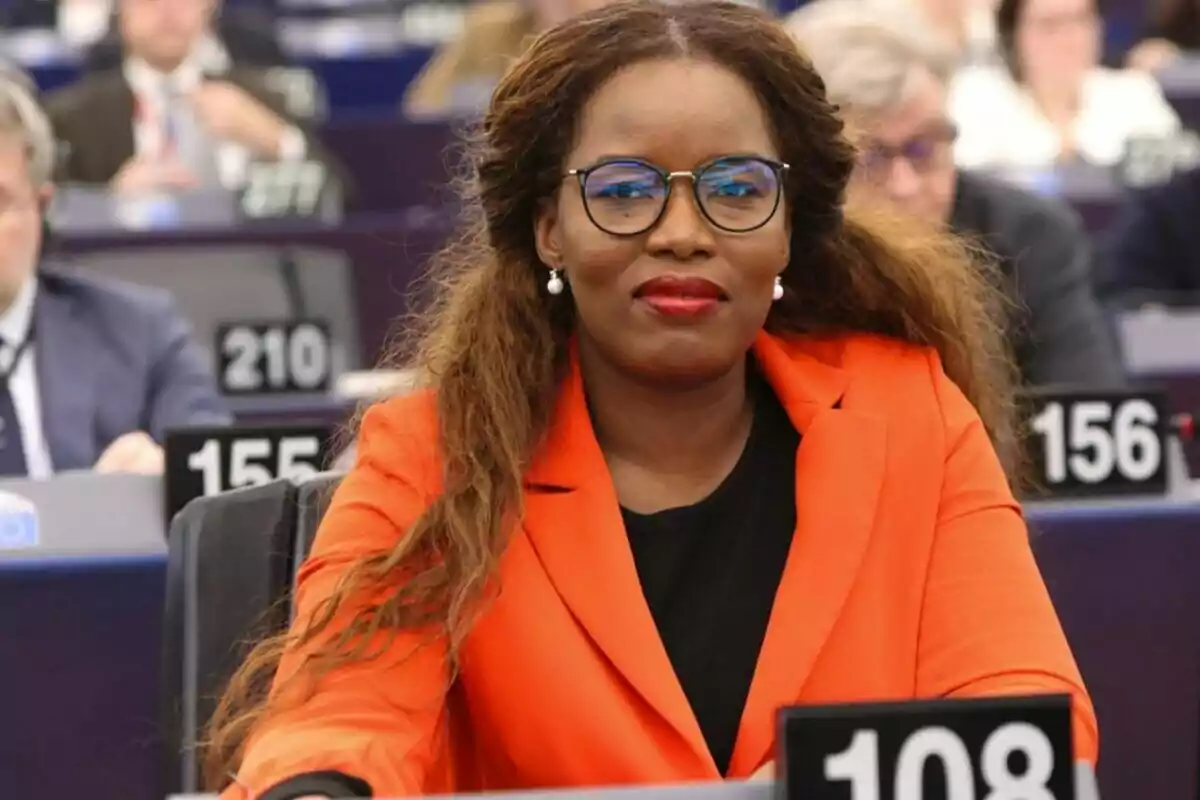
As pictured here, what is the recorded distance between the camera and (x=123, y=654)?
8.64 ft

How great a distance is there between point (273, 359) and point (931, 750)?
245 cm

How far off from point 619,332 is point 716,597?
233mm

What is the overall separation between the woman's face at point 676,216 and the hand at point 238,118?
4765 millimetres

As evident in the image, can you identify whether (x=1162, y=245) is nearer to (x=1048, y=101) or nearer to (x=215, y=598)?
(x=1048, y=101)

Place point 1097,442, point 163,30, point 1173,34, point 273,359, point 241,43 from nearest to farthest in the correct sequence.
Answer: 1. point 1097,442
2. point 273,359
3. point 163,30
4. point 1173,34
5. point 241,43

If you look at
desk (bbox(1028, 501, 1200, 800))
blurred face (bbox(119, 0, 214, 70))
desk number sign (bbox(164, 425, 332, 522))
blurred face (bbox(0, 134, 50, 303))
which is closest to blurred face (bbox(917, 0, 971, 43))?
blurred face (bbox(119, 0, 214, 70))

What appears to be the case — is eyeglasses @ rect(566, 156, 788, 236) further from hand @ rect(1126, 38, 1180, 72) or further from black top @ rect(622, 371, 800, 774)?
hand @ rect(1126, 38, 1180, 72)

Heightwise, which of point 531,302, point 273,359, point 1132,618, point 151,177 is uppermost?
point 151,177

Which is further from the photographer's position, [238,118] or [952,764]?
[238,118]

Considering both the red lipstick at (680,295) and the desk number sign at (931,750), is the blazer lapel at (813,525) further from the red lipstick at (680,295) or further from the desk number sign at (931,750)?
the desk number sign at (931,750)

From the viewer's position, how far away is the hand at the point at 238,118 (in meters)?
6.80

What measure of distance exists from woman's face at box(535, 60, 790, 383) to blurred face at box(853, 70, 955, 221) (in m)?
1.55

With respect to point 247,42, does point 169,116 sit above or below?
below

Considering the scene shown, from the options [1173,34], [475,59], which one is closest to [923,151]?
[475,59]
